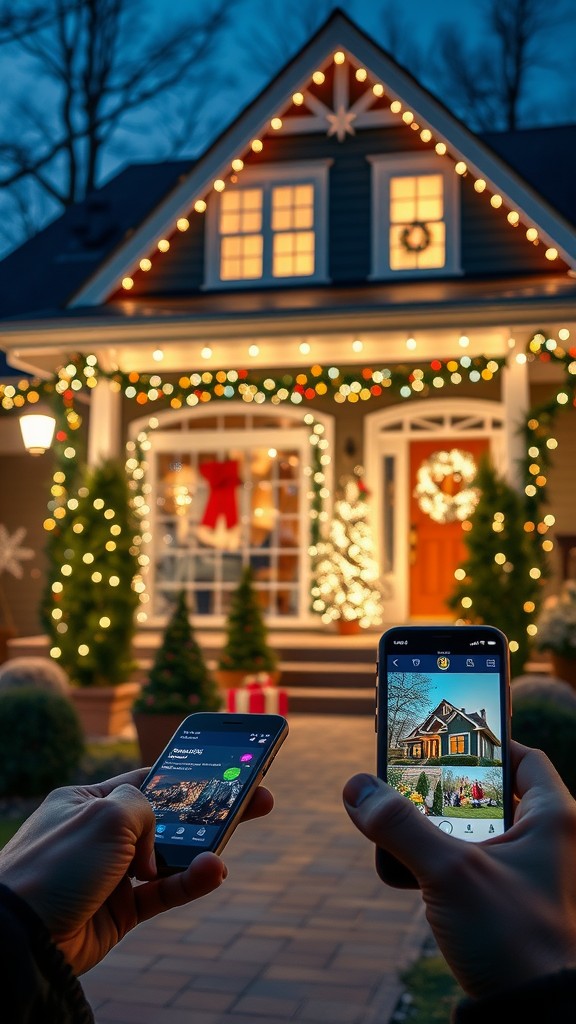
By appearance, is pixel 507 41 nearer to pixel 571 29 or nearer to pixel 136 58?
pixel 571 29

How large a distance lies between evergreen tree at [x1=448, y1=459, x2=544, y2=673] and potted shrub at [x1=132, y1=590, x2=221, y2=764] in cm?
347

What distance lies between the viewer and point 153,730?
7.54m

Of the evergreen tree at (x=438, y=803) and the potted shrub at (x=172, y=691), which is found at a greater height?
the evergreen tree at (x=438, y=803)

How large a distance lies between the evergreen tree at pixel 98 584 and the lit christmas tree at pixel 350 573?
2.82 metres

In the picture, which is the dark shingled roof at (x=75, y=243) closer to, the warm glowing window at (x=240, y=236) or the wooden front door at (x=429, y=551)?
the warm glowing window at (x=240, y=236)

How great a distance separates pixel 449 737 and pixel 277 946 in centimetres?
296

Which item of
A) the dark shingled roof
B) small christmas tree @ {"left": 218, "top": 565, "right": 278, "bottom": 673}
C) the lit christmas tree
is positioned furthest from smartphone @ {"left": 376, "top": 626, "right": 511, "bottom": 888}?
the dark shingled roof

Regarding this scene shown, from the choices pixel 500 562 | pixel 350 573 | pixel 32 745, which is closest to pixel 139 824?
pixel 32 745

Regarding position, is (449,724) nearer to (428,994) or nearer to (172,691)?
(428,994)

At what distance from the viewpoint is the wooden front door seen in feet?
44.2

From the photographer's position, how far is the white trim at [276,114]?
38.5ft

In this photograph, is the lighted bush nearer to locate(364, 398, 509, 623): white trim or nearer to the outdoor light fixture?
the outdoor light fixture

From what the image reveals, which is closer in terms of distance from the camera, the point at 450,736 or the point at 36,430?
the point at 450,736

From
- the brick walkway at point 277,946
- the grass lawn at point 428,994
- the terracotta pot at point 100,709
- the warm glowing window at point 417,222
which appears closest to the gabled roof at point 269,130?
the warm glowing window at point 417,222
